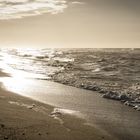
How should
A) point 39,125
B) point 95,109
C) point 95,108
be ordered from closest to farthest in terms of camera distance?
point 39,125
point 95,109
point 95,108

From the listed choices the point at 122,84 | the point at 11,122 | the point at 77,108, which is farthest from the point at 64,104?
the point at 122,84

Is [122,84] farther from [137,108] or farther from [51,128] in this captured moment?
[51,128]

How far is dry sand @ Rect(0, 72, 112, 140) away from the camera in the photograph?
9469mm

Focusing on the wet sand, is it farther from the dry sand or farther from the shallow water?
the dry sand

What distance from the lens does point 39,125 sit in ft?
34.6

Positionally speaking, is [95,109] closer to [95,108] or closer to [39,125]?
[95,108]

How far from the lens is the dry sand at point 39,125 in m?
9.47

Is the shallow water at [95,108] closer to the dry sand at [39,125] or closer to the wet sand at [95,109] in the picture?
the wet sand at [95,109]

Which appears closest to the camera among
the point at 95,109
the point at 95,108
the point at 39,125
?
the point at 39,125

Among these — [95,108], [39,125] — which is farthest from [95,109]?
[39,125]

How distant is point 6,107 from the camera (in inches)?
496

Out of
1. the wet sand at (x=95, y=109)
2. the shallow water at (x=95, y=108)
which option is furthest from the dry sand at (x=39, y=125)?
the shallow water at (x=95, y=108)

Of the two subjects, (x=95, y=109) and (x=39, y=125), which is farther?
(x=95, y=109)

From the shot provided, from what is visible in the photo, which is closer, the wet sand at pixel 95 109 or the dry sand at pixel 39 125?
the dry sand at pixel 39 125
